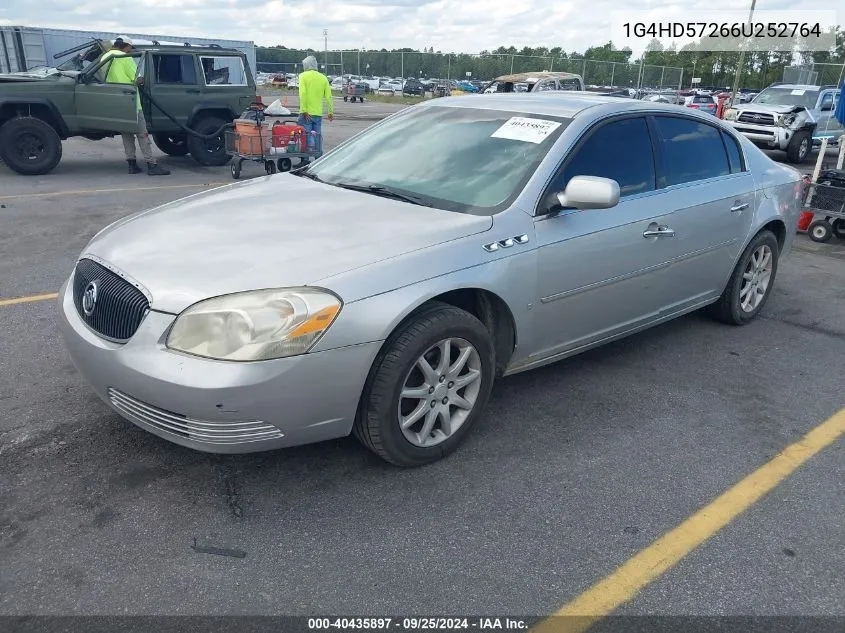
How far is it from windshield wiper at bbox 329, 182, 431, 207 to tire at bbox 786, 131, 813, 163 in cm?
1558

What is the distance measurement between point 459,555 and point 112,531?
1295 mm

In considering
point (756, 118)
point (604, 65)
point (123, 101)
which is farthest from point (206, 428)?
point (604, 65)

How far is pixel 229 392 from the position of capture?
2.49m

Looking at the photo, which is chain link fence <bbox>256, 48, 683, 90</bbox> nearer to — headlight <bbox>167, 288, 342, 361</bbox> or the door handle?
the door handle

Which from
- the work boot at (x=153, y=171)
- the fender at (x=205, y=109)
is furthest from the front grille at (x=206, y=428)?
the fender at (x=205, y=109)

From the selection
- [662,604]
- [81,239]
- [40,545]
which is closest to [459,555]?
[662,604]

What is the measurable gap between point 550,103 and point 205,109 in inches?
373

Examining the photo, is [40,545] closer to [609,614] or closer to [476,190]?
[609,614]

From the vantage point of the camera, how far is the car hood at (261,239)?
2.68 m

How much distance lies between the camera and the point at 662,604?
2.37m

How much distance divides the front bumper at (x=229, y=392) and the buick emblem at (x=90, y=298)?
171 millimetres

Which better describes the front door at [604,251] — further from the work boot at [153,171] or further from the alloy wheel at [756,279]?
the work boot at [153,171]

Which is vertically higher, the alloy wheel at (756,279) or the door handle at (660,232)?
the door handle at (660,232)

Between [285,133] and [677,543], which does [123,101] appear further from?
[677,543]
